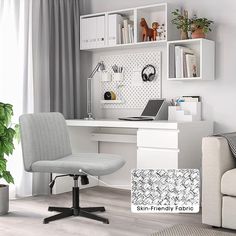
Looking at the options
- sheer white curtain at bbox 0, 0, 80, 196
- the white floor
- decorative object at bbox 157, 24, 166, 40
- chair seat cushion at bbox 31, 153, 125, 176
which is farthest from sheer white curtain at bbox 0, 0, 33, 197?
decorative object at bbox 157, 24, 166, 40

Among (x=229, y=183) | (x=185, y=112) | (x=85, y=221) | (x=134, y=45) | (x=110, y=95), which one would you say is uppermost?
(x=134, y=45)

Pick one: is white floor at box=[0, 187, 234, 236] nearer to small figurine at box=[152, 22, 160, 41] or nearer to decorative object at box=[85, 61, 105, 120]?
decorative object at box=[85, 61, 105, 120]

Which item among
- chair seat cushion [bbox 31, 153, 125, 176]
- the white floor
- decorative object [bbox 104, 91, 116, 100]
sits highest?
decorative object [bbox 104, 91, 116, 100]

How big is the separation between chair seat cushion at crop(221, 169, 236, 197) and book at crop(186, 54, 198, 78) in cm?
125

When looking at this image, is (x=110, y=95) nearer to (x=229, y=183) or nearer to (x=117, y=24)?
(x=117, y=24)

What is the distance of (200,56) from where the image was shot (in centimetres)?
383

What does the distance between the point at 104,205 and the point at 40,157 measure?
810 mm

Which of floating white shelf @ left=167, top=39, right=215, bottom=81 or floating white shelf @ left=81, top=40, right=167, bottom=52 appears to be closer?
floating white shelf @ left=167, top=39, right=215, bottom=81

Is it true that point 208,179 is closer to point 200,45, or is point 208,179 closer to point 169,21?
point 200,45

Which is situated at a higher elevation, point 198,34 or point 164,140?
point 198,34

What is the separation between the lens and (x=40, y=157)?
330cm

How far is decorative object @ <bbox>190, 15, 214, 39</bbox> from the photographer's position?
3840 millimetres

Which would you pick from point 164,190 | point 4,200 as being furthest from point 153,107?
point 164,190

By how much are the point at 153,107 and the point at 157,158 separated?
0.67m
